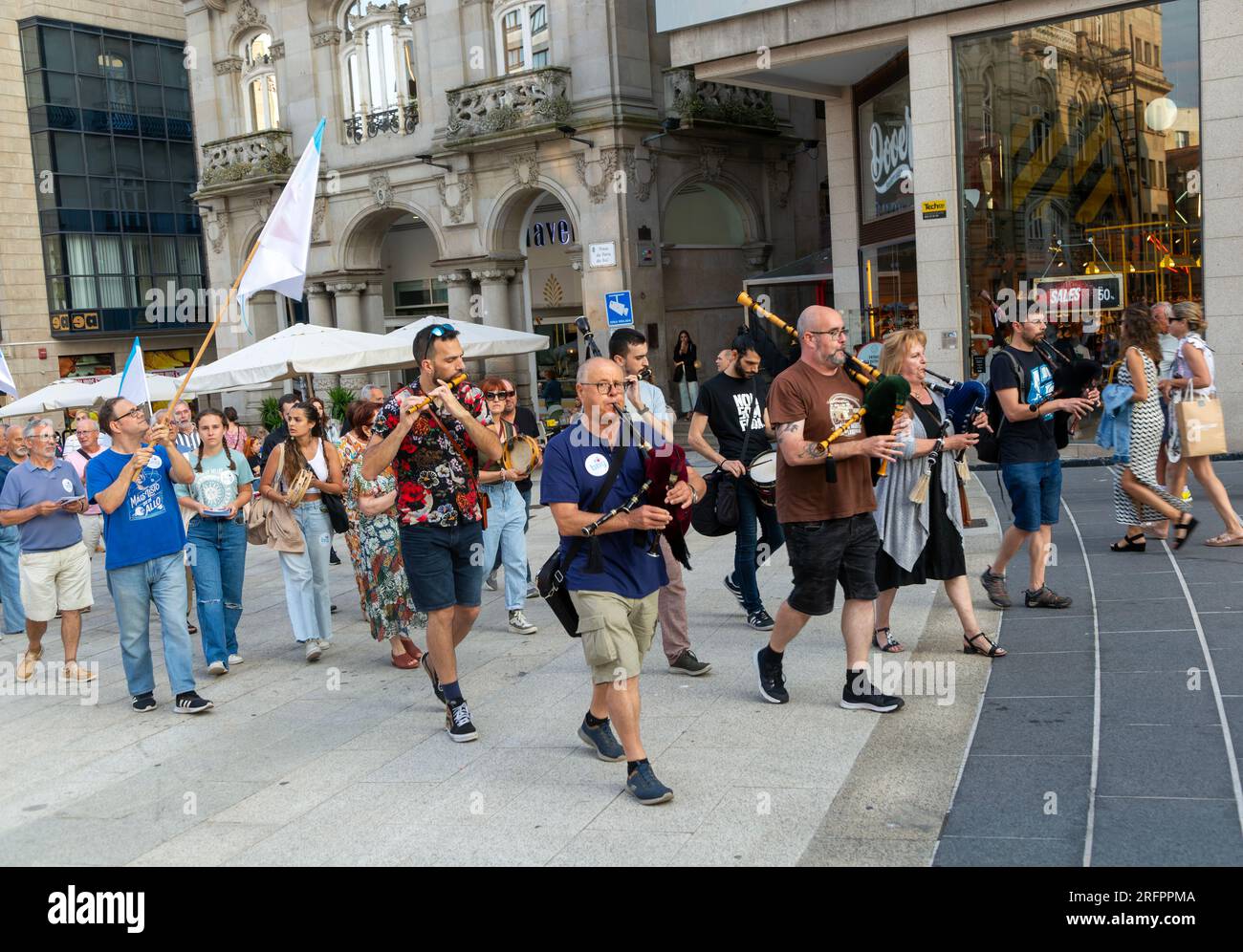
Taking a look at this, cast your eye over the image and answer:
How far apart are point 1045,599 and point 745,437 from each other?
213cm

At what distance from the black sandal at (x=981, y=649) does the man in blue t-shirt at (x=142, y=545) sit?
4.41 metres

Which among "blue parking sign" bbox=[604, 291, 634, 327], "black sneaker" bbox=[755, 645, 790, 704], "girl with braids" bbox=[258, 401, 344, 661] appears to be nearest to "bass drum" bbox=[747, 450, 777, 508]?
"black sneaker" bbox=[755, 645, 790, 704]

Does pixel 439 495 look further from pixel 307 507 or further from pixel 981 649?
pixel 981 649

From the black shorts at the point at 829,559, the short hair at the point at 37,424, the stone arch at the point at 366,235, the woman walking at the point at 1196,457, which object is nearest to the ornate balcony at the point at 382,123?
the stone arch at the point at 366,235

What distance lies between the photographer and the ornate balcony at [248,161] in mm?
29188

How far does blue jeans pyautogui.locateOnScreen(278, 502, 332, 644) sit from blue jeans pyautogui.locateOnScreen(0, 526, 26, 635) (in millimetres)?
3169

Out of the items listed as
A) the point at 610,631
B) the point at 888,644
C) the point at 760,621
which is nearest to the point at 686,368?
the point at 760,621

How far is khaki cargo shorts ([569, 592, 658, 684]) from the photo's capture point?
17.3 ft

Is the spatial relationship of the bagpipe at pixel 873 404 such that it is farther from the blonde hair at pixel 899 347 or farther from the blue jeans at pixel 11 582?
the blue jeans at pixel 11 582

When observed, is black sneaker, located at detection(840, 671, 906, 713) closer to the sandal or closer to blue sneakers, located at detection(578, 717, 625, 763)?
the sandal

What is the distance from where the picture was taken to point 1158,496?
8961 millimetres
